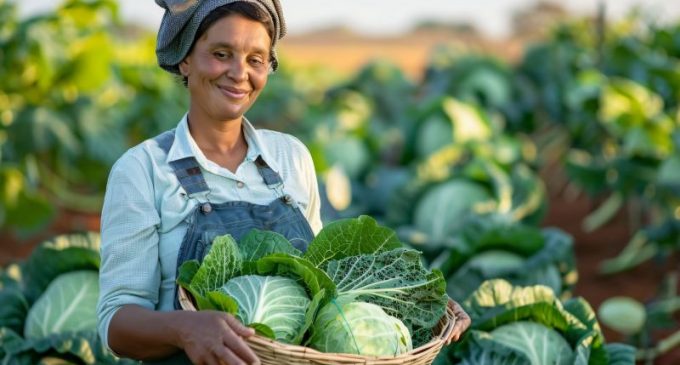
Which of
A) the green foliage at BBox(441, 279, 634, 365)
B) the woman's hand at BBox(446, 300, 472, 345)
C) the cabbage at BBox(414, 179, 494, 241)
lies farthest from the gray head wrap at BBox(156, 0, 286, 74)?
the cabbage at BBox(414, 179, 494, 241)

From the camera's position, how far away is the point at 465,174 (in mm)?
6578

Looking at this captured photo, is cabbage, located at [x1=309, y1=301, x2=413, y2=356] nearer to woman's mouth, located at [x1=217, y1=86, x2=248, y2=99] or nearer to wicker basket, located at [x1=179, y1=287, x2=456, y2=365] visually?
wicker basket, located at [x1=179, y1=287, x2=456, y2=365]

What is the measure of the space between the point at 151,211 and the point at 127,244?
0.35 ft

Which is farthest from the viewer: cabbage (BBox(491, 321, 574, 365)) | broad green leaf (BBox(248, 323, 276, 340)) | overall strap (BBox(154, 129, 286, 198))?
cabbage (BBox(491, 321, 574, 365))

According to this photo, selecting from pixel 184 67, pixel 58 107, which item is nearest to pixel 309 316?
pixel 184 67

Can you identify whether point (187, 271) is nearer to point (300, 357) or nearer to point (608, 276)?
point (300, 357)

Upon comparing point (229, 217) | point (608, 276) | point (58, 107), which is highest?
point (229, 217)

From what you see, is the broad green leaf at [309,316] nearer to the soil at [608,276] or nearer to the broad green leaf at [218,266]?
the broad green leaf at [218,266]

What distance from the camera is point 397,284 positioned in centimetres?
284

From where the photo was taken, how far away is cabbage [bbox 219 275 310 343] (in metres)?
2.66

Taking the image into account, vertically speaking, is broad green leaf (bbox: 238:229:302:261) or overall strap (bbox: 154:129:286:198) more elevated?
overall strap (bbox: 154:129:286:198)

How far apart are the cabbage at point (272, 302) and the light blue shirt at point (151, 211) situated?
222 millimetres

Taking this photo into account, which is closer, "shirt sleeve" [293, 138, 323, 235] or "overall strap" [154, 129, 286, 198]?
"overall strap" [154, 129, 286, 198]

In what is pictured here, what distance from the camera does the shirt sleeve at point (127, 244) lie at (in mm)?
2783
